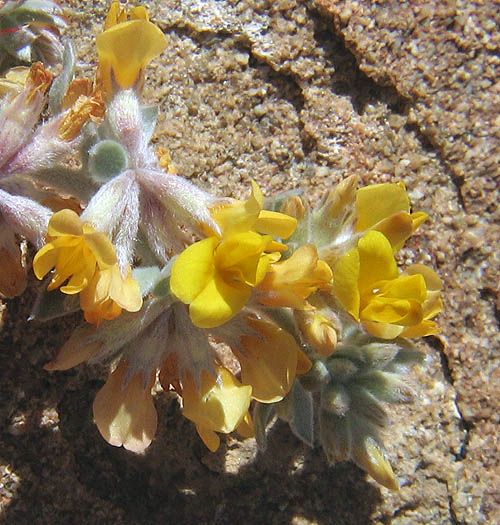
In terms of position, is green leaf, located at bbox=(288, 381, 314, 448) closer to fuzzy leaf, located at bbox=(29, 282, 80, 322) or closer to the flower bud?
the flower bud

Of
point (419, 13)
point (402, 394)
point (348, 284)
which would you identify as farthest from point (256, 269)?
point (419, 13)

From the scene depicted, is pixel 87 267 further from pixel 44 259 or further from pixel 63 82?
pixel 63 82

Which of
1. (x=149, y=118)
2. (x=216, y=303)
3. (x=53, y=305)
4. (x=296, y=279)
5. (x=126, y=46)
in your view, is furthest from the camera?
(x=149, y=118)

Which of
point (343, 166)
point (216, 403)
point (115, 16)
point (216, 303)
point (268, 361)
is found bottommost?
point (216, 403)

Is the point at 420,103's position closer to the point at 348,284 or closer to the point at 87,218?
the point at 348,284

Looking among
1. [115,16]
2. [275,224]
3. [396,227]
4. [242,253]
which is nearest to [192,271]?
[242,253]

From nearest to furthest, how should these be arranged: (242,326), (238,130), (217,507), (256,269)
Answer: (256,269) → (242,326) → (217,507) → (238,130)

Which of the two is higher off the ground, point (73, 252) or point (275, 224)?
point (275, 224)
